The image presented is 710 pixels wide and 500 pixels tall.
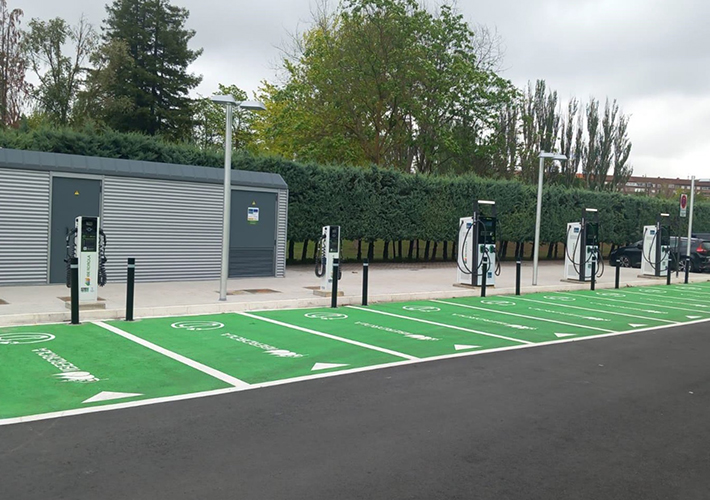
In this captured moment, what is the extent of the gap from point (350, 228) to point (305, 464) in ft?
57.9

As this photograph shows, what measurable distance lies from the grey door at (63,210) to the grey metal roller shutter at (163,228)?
416 millimetres

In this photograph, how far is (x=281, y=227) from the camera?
56.6 feet

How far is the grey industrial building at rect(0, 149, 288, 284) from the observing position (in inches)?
517

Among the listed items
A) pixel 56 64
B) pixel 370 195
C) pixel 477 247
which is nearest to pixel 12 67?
pixel 56 64

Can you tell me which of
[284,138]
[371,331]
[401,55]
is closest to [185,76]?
[284,138]

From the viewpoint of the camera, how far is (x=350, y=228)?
22125 millimetres

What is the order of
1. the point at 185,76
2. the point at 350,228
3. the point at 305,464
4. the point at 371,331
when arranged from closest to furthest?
the point at 305,464
the point at 371,331
the point at 350,228
the point at 185,76

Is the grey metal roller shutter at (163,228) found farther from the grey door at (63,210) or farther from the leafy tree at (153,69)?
the leafy tree at (153,69)

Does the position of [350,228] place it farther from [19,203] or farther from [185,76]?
[185,76]

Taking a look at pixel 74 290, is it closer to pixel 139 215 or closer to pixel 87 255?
pixel 87 255

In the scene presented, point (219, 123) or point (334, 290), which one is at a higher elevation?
point (219, 123)

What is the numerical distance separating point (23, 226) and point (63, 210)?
0.83 metres

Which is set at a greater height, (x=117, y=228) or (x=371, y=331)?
(x=117, y=228)

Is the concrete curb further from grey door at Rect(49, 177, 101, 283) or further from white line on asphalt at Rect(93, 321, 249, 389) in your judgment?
grey door at Rect(49, 177, 101, 283)
